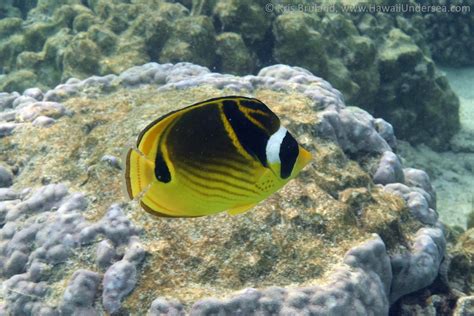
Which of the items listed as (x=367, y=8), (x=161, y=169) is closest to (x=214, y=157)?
(x=161, y=169)

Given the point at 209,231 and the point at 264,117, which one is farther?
the point at 209,231

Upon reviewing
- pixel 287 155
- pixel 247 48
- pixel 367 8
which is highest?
pixel 287 155

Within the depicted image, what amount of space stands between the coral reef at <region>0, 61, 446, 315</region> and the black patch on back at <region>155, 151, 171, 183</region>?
1383 mm

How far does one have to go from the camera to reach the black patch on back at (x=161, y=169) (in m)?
1.31

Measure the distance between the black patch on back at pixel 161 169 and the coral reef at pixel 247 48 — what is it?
4903mm

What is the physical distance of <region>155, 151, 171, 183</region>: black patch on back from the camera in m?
1.31

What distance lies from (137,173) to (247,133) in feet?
1.15

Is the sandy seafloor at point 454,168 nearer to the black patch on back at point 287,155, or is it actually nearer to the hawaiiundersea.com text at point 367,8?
the hawaiiundersea.com text at point 367,8

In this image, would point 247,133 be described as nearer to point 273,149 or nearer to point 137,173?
point 273,149

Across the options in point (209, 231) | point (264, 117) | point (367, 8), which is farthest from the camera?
point (367, 8)

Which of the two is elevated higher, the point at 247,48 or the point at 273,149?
the point at 273,149

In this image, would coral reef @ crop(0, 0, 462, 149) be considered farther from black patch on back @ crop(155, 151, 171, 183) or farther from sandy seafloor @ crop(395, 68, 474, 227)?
black patch on back @ crop(155, 151, 171, 183)

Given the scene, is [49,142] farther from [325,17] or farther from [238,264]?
[325,17]

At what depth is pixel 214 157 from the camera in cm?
137
